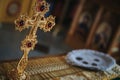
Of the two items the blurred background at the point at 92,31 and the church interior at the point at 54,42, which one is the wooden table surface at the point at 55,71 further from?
the blurred background at the point at 92,31

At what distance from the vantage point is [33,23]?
42.8 inches

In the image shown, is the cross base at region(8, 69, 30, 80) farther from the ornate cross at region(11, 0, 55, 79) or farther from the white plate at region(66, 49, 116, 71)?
the white plate at region(66, 49, 116, 71)

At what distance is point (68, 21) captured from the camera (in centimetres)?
311

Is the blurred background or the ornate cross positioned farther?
the blurred background

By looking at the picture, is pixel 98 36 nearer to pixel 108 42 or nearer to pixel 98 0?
pixel 108 42

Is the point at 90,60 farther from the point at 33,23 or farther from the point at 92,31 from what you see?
the point at 92,31

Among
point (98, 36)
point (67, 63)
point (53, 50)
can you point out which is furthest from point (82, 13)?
point (67, 63)

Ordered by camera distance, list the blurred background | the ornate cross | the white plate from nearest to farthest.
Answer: the ornate cross, the white plate, the blurred background

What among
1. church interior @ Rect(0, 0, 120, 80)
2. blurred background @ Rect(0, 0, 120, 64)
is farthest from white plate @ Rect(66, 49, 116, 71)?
blurred background @ Rect(0, 0, 120, 64)

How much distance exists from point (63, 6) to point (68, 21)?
8.1 inches

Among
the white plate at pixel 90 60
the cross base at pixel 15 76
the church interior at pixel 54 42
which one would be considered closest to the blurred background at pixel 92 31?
the church interior at pixel 54 42

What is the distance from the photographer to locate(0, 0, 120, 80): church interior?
111 centimetres

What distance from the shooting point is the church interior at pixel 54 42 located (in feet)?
3.63

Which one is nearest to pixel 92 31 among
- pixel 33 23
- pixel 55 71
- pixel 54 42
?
pixel 54 42
